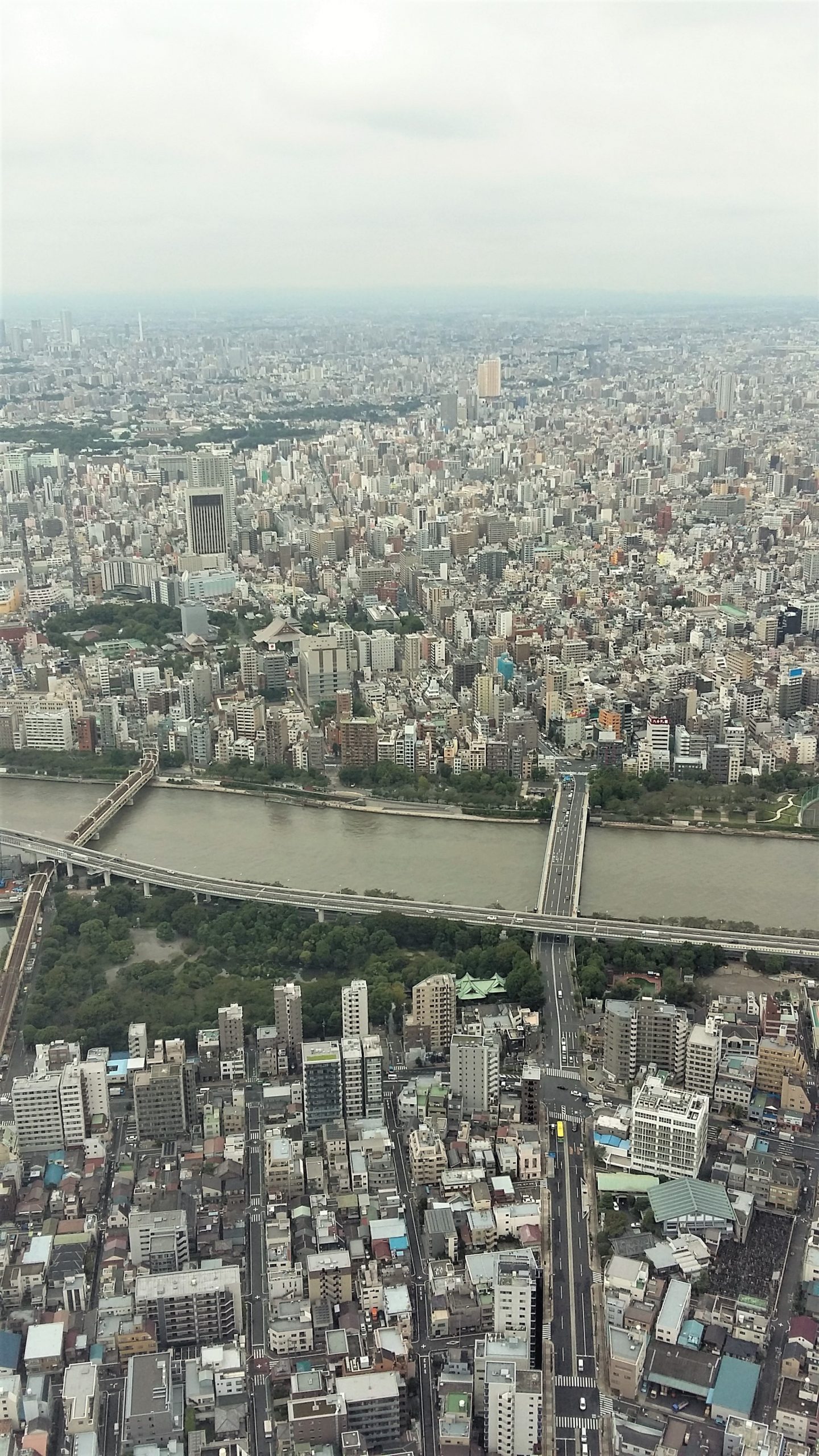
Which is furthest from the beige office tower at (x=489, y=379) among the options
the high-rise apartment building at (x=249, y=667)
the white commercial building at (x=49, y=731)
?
the white commercial building at (x=49, y=731)

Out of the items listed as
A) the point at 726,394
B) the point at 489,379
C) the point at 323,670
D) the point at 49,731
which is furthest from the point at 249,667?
the point at 489,379

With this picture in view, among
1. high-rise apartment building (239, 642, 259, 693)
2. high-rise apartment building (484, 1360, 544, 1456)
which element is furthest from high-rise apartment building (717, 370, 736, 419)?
high-rise apartment building (484, 1360, 544, 1456)

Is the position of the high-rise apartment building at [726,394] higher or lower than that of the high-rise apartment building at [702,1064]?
higher

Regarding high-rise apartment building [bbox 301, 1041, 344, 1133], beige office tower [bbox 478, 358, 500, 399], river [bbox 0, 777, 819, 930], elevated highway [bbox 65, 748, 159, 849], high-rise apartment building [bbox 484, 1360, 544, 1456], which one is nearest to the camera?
high-rise apartment building [bbox 484, 1360, 544, 1456]

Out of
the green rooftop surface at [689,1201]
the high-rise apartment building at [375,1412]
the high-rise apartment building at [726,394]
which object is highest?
the high-rise apartment building at [726,394]

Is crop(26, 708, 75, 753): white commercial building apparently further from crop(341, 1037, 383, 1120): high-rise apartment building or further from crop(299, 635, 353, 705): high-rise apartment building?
crop(341, 1037, 383, 1120): high-rise apartment building

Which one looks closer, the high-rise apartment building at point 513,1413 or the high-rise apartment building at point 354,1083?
the high-rise apartment building at point 513,1413

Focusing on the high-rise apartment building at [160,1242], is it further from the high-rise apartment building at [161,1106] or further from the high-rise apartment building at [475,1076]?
the high-rise apartment building at [475,1076]
